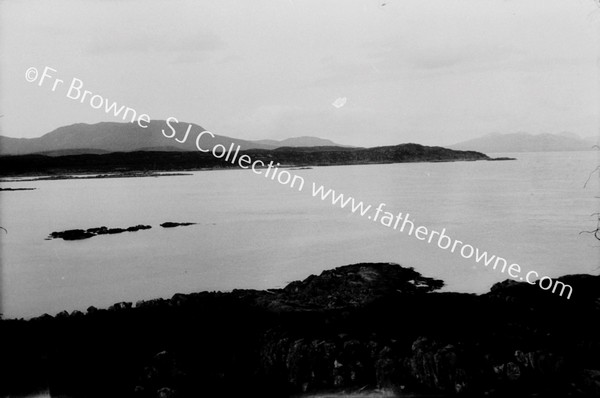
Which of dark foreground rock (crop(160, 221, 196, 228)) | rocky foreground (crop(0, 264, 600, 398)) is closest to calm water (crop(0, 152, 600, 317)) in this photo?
dark foreground rock (crop(160, 221, 196, 228))

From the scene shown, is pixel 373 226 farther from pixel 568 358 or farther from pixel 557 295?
pixel 568 358

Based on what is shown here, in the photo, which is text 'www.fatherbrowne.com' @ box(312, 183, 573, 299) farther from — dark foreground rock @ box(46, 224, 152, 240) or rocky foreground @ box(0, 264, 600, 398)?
dark foreground rock @ box(46, 224, 152, 240)

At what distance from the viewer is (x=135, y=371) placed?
7.02 meters

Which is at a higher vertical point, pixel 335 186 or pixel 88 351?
pixel 335 186

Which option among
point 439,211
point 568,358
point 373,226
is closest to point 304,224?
point 373,226

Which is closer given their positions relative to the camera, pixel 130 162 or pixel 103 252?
pixel 103 252

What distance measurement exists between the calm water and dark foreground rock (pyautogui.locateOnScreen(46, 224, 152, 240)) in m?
0.47

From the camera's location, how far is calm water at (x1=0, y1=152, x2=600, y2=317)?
1124 centimetres

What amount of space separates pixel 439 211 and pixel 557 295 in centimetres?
1161

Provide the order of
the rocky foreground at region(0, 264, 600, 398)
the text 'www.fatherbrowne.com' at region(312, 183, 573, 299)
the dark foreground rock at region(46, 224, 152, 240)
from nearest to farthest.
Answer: the rocky foreground at region(0, 264, 600, 398) < the text 'www.fatherbrowne.com' at region(312, 183, 573, 299) < the dark foreground rock at region(46, 224, 152, 240)

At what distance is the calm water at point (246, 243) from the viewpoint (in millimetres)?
11242

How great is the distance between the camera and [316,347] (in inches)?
279

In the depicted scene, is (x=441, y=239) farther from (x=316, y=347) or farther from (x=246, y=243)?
(x=316, y=347)

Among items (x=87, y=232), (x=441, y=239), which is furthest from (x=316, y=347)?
(x=87, y=232)
